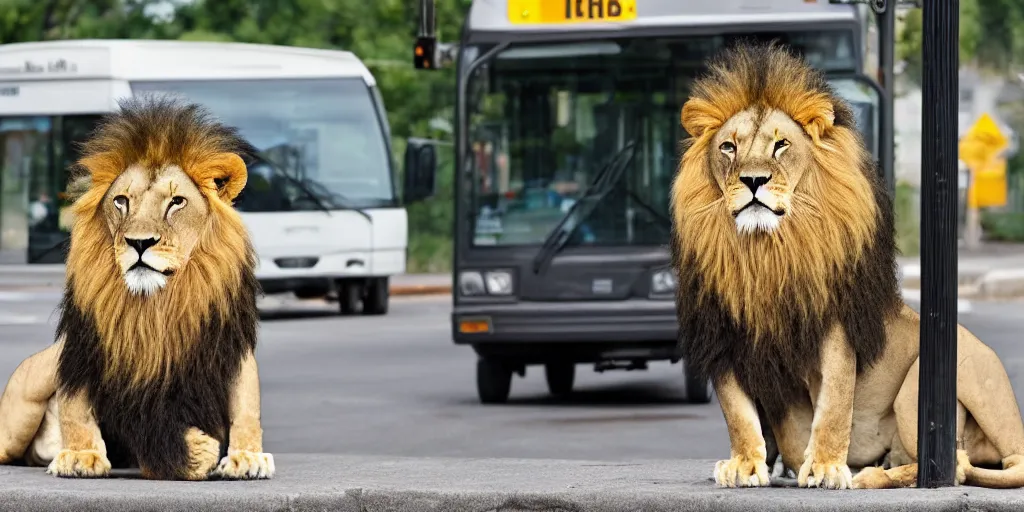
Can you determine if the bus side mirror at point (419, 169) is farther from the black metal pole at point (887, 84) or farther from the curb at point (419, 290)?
the curb at point (419, 290)

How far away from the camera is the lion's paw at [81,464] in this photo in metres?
6.85

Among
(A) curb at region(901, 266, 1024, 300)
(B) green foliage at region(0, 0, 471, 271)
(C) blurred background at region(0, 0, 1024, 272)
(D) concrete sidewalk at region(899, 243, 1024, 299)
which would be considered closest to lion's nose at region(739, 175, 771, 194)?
(D) concrete sidewalk at region(899, 243, 1024, 299)

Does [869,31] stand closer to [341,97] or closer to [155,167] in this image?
[155,167]

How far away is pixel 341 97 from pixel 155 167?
58.5 feet

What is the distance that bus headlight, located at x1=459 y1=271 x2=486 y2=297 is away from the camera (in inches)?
538

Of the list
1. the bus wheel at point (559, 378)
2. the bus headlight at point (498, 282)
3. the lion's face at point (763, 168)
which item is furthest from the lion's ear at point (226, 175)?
the bus wheel at point (559, 378)

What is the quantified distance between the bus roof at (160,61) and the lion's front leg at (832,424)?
704 inches

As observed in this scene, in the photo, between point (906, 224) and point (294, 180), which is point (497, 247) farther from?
point (906, 224)

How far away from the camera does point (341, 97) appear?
24.5 m

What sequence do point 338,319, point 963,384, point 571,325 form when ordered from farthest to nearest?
1. point 338,319
2. point 571,325
3. point 963,384

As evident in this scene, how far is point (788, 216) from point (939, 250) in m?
0.51

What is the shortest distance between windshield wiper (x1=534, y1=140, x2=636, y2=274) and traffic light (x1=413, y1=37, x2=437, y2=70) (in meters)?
5.15

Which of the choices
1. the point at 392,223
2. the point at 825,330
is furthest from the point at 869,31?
the point at 392,223

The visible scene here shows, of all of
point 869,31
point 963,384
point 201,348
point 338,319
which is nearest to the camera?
point 963,384
